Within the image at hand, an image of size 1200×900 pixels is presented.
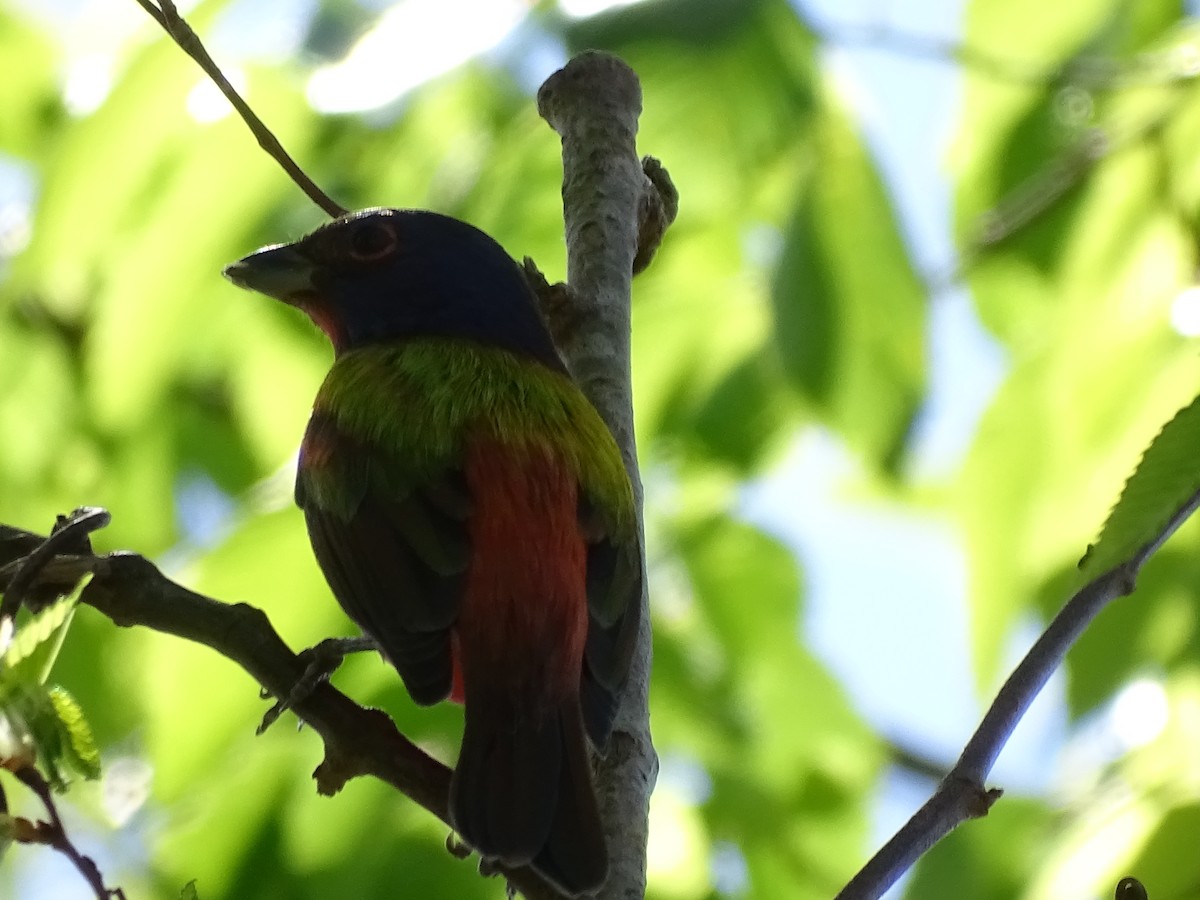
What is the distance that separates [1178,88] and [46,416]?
297cm

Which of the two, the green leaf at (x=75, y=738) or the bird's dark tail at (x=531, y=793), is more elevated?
the bird's dark tail at (x=531, y=793)

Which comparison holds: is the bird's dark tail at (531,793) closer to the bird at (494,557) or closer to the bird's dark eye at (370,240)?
the bird at (494,557)

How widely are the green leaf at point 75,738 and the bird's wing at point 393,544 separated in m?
0.83

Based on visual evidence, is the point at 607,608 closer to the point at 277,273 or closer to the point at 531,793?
the point at 531,793

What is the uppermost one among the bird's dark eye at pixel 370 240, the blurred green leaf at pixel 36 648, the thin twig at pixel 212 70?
the bird's dark eye at pixel 370 240

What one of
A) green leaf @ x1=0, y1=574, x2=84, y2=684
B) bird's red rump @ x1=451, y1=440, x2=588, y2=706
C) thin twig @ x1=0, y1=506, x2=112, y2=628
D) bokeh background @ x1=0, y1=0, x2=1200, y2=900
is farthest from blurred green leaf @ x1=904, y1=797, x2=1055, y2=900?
green leaf @ x1=0, y1=574, x2=84, y2=684

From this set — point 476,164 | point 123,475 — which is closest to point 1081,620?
point 476,164

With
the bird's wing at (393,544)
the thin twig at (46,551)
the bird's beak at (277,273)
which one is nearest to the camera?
the thin twig at (46,551)

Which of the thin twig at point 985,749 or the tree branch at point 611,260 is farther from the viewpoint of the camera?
the tree branch at point 611,260

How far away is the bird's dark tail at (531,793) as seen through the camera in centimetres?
203

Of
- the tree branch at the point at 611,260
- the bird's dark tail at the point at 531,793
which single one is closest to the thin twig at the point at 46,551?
the bird's dark tail at the point at 531,793

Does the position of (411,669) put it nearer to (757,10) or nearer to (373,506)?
(373,506)

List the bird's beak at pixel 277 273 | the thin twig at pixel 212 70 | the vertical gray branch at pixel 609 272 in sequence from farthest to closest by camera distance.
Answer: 1. the bird's beak at pixel 277 273
2. the thin twig at pixel 212 70
3. the vertical gray branch at pixel 609 272

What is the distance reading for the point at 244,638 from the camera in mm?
1896
